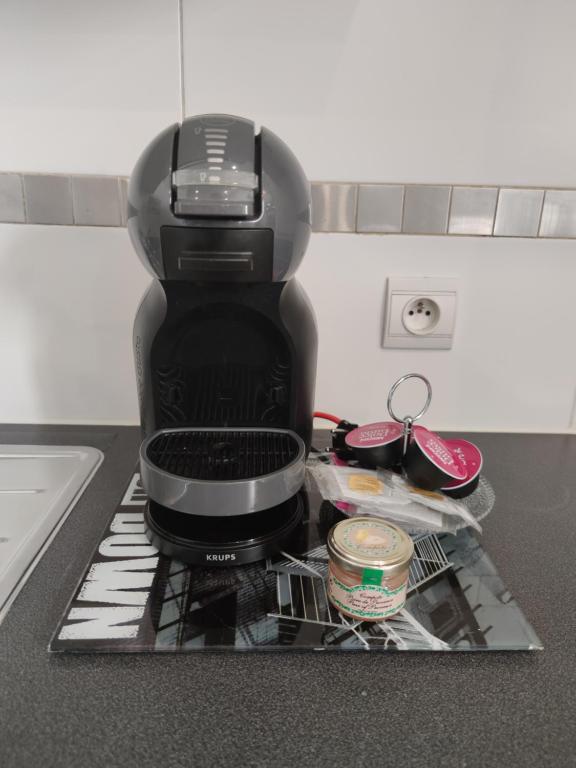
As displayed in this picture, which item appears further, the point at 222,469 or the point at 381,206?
the point at 381,206

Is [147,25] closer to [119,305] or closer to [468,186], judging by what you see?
[119,305]

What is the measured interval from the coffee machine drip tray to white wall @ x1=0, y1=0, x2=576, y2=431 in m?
0.29

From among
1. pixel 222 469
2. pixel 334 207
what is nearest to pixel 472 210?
pixel 334 207

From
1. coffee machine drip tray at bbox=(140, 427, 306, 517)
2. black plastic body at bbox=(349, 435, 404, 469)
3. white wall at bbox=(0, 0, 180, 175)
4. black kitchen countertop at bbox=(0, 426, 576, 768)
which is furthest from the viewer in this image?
white wall at bbox=(0, 0, 180, 175)

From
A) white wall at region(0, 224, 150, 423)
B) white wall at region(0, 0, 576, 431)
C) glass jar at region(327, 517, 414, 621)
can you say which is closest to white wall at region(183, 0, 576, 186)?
white wall at region(0, 0, 576, 431)

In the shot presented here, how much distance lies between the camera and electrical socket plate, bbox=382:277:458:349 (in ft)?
2.48

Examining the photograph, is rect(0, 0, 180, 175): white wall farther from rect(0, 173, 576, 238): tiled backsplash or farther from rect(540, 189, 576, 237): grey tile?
rect(540, 189, 576, 237): grey tile

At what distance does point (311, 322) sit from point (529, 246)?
390 millimetres

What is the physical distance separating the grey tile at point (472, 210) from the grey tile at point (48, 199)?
1.70 ft

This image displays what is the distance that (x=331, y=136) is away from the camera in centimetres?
71

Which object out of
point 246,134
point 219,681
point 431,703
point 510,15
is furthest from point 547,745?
point 510,15

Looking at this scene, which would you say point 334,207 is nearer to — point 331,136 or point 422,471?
point 331,136

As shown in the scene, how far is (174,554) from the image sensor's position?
48 centimetres

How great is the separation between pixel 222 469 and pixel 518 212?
0.55m
